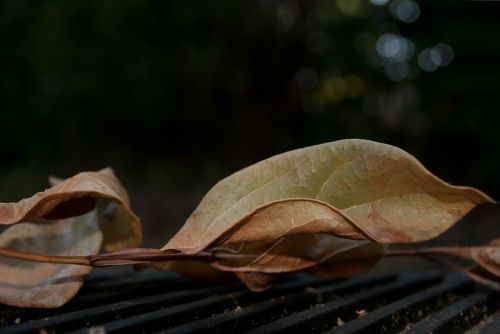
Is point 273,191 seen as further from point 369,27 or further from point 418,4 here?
point 369,27

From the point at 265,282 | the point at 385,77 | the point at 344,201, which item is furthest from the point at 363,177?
the point at 385,77

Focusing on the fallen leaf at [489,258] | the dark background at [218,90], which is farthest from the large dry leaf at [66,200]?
the dark background at [218,90]

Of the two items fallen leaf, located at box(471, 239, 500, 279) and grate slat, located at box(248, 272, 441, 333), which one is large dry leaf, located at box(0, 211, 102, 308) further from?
fallen leaf, located at box(471, 239, 500, 279)

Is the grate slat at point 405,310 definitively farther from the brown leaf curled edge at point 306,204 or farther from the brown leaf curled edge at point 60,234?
the brown leaf curled edge at point 60,234

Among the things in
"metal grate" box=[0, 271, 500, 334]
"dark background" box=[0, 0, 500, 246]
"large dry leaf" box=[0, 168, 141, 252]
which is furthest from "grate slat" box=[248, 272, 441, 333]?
"dark background" box=[0, 0, 500, 246]

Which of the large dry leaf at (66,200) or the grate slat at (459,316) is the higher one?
the large dry leaf at (66,200)

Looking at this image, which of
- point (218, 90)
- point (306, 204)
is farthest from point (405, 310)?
point (218, 90)
